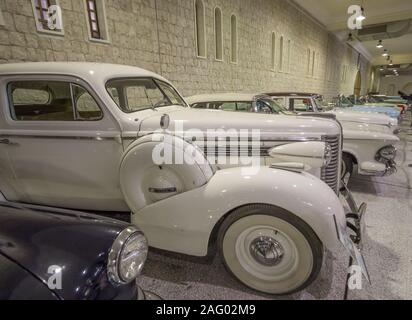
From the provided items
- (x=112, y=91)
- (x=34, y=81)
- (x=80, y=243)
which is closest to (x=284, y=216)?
(x=80, y=243)

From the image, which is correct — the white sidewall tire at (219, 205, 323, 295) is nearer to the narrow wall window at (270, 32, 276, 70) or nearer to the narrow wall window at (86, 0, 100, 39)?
the narrow wall window at (86, 0, 100, 39)

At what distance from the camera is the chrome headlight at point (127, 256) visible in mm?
1117

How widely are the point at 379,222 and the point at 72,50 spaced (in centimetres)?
552

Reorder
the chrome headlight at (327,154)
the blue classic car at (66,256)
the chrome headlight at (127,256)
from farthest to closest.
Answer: the chrome headlight at (327,154), the chrome headlight at (127,256), the blue classic car at (66,256)

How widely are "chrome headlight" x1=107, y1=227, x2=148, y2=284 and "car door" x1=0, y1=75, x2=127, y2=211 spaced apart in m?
1.10

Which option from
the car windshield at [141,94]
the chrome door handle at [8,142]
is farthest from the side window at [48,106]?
the car windshield at [141,94]

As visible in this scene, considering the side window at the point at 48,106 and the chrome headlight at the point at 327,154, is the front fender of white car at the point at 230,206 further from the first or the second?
the side window at the point at 48,106

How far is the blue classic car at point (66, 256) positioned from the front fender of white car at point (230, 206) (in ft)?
2.08

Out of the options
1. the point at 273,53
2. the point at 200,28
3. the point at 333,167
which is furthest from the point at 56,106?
the point at 273,53

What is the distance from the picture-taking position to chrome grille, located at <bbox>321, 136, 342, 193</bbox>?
230 centimetres

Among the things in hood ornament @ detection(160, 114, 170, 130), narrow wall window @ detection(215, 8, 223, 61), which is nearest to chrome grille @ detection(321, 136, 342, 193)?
hood ornament @ detection(160, 114, 170, 130)

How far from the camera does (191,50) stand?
287 inches

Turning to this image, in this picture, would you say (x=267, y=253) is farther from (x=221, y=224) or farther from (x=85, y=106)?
(x=85, y=106)

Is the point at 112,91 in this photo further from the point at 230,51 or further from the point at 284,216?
the point at 230,51
